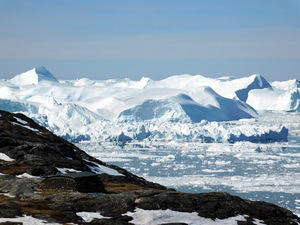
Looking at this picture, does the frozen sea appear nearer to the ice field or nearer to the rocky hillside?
the ice field

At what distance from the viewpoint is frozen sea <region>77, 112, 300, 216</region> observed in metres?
65.1

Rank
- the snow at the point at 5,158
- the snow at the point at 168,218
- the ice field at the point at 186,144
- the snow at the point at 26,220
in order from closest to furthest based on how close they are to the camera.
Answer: the snow at the point at 26,220 → the snow at the point at 168,218 → the snow at the point at 5,158 → the ice field at the point at 186,144

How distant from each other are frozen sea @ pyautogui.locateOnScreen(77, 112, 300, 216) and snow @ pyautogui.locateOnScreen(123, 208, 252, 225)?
32.9 metres

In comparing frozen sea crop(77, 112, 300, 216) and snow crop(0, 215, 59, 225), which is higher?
snow crop(0, 215, 59, 225)

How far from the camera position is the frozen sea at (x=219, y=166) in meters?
65.1

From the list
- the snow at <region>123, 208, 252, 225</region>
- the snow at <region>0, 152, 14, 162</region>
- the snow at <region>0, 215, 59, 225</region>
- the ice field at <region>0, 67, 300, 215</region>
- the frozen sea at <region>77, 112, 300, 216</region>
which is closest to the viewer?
the snow at <region>0, 215, 59, 225</region>

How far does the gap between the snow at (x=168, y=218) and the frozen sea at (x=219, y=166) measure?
1294 inches

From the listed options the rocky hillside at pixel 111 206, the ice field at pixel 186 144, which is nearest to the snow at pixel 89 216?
the rocky hillside at pixel 111 206

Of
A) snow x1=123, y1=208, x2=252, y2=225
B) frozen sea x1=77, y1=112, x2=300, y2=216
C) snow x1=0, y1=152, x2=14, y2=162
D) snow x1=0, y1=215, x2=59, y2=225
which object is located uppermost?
snow x1=0, y1=152, x2=14, y2=162

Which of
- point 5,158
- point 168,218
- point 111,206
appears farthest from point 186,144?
point 168,218

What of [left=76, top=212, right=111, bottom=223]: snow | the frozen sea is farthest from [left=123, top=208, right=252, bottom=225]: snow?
the frozen sea

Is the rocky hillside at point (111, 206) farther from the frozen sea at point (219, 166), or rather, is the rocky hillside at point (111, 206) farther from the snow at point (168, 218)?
the frozen sea at point (219, 166)

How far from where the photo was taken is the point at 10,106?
167625 mm

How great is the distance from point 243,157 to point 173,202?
76012mm
